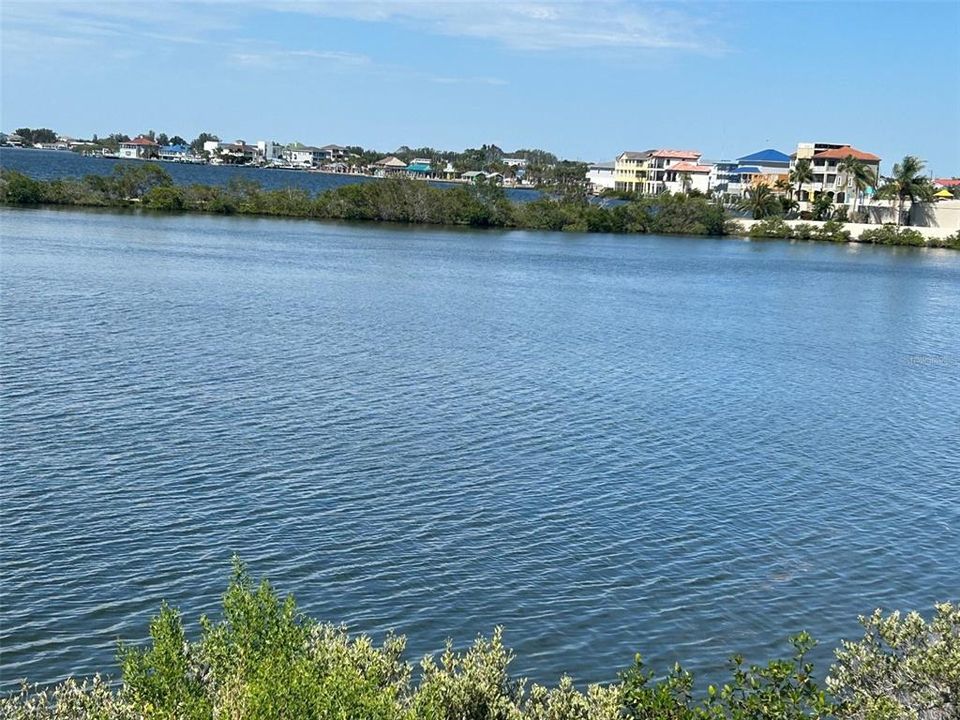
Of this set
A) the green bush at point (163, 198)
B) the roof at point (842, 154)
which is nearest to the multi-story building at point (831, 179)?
the roof at point (842, 154)

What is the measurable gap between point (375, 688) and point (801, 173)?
139818 mm

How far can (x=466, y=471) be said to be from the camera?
2398 centimetres

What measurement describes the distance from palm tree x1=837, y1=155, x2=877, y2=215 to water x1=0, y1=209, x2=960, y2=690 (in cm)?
8683

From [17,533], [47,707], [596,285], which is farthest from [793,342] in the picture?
[47,707]

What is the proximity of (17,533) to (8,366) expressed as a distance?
1261 cm

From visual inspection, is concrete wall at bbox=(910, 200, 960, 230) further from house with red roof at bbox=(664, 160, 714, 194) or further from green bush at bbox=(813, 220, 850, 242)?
house with red roof at bbox=(664, 160, 714, 194)

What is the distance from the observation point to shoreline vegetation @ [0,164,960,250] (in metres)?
100

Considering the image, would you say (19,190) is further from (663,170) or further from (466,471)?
(663,170)

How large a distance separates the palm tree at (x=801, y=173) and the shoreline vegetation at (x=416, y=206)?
55.9 ft

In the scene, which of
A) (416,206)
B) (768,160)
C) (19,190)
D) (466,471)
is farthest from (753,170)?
(466,471)

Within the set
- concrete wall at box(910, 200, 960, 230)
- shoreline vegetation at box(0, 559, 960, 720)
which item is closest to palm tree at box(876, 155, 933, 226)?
concrete wall at box(910, 200, 960, 230)

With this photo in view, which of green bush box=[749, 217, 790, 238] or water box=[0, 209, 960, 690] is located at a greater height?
green bush box=[749, 217, 790, 238]

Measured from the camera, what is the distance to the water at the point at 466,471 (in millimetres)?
17344

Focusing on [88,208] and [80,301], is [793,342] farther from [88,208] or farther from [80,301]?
[88,208]
